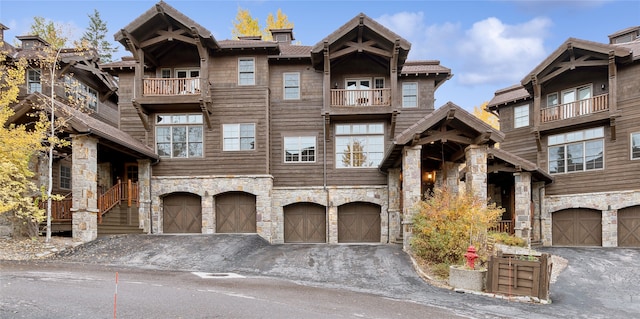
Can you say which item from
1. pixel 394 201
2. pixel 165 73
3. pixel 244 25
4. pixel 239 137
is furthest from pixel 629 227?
pixel 244 25

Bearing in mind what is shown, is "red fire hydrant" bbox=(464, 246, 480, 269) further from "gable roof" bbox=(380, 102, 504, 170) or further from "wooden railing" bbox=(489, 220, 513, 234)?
"wooden railing" bbox=(489, 220, 513, 234)

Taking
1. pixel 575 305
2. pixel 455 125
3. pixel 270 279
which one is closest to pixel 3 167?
pixel 270 279

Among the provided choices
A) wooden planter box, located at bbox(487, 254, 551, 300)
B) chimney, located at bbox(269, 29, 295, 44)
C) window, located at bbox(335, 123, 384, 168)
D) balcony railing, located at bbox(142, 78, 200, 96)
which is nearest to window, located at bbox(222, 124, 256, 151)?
balcony railing, located at bbox(142, 78, 200, 96)

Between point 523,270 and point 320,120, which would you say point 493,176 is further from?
point 523,270

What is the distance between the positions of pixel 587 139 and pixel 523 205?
15.1 feet

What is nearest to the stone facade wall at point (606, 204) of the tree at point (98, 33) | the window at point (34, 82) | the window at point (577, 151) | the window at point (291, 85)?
the window at point (577, 151)

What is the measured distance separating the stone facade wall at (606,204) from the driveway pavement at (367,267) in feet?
5.21

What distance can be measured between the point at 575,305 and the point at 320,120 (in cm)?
1308

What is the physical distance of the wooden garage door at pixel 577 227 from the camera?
20.6 meters

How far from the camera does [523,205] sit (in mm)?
20422

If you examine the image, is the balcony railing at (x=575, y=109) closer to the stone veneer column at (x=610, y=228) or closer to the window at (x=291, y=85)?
the stone veneer column at (x=610, y=228)

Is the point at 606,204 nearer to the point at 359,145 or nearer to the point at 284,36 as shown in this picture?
the point at 359,145

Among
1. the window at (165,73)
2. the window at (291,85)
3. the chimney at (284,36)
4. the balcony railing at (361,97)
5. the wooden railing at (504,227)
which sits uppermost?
the chimney at (284,36)

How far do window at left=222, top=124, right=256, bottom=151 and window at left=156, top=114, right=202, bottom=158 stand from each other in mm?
1311
